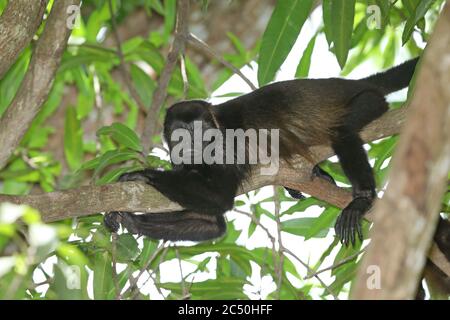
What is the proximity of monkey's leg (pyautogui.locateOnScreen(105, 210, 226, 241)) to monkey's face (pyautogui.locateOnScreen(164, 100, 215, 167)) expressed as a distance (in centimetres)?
33

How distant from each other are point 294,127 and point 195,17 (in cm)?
261

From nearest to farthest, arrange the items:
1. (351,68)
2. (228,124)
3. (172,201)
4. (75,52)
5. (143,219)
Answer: (172,201) → (143,219) → (228,124) → (75,52) → (351,68)

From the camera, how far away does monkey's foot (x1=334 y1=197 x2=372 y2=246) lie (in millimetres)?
3900

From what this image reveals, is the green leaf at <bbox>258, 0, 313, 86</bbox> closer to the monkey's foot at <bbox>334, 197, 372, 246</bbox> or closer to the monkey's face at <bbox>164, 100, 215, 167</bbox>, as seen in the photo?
the monkey's face at <bbox>164, 100, 215, 167</bbox>

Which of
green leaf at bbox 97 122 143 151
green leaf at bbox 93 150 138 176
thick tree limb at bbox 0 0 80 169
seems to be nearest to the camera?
thick tree limb at bbox 0 0 80 169

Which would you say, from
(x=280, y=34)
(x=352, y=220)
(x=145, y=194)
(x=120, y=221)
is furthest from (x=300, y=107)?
(x=145, y=194)

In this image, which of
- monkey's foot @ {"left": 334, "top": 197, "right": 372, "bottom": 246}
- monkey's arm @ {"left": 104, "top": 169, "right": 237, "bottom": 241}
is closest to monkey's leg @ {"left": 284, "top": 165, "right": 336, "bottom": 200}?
monkey's foot @ {"left": 334, "top": 197, "right": 372, "bottom": 246}

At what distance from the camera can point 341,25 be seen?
12.7ft

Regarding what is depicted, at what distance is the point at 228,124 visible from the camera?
4484mm

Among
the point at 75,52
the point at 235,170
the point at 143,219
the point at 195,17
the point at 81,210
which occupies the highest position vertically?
the point at 195,17

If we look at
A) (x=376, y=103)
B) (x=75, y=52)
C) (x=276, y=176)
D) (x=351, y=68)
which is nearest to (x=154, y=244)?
(x=276, y=176)

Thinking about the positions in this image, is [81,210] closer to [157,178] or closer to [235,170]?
[157,178]

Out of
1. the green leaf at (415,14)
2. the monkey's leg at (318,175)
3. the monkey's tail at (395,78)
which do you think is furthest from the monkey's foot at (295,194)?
the green leaf at (415,14)

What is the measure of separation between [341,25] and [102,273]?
5.83 ft
